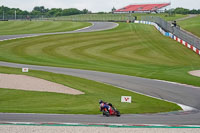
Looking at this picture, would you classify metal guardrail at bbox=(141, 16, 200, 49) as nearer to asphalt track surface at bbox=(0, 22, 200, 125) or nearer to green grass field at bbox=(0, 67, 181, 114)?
asphalt track surface at bbox=(0, 22, 200, 125)

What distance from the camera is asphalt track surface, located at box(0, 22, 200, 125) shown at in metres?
17.9

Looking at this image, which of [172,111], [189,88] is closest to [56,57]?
[189,88]

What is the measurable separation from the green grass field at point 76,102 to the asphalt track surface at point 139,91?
105 centimetres

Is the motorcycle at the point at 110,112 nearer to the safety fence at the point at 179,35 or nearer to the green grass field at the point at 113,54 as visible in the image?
the green grass field at the point at 113,54

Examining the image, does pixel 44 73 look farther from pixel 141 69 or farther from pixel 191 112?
pixel 191 112

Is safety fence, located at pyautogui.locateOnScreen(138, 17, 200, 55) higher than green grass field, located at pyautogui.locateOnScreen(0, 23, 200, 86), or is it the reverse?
safety fence, located at pyautogui.locateOnScreen(138, 17, 200, 55)

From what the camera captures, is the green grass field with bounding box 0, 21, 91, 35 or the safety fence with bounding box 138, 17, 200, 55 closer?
the safety fence with bounding box 138, 17, 200, 55

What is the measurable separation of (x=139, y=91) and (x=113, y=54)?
73.1 feet

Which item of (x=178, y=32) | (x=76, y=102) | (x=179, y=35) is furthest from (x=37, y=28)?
(x=76, y=102)

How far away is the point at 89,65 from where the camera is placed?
41219 millimetres

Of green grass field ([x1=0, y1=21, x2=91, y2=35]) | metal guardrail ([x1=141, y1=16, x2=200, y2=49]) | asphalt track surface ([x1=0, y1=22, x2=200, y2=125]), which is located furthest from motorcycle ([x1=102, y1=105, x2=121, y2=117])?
green grass field ([x1=0, y1=21, x2=91, y2=35])

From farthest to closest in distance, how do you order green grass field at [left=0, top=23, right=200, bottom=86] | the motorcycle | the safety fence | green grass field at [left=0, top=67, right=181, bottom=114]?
the safety fence, green grass field at [left=0, top=23, right=200, bottom=86], green grass field at [left=0, top=67, right=181, bottom=114], the motorcycle

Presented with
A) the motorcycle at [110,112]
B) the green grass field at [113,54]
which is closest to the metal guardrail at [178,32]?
the green grass field at [113,54]

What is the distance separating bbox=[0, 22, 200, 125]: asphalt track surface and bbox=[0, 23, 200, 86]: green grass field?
90.7 inches
